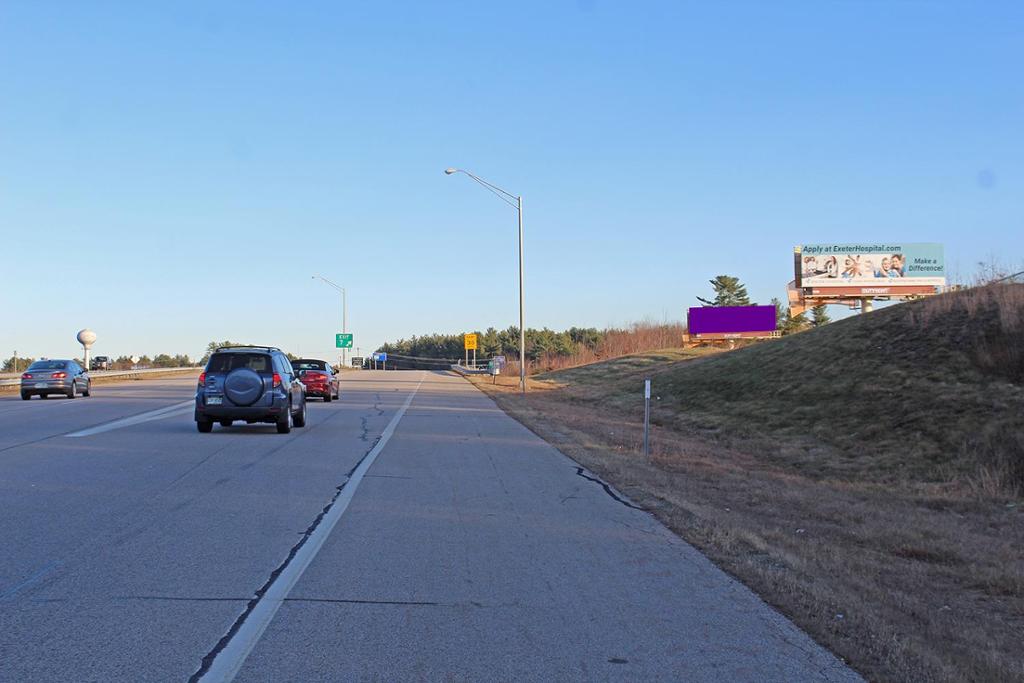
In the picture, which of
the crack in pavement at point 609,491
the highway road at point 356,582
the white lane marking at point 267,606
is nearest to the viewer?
the white lane marking at point 267,606

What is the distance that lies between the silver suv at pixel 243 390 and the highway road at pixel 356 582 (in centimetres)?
500

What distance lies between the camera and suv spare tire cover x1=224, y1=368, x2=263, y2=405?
20.9 meters

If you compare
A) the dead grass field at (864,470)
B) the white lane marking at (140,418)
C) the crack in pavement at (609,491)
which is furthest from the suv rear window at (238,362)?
the crack in pavement at (609,491)

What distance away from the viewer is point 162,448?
59.0 ft

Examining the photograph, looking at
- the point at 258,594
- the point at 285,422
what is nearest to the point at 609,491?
the point at 258,594

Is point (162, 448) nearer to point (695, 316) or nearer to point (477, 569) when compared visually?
point (477, 569)

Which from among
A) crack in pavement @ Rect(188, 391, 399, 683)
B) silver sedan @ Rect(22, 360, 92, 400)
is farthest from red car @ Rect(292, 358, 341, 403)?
crack in pavement @ Rect(188, 391, 399, 683)

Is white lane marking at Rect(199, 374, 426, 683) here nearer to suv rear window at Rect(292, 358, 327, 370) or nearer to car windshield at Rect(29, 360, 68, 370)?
suv rear window at Rect(292, 358, 327, 370)

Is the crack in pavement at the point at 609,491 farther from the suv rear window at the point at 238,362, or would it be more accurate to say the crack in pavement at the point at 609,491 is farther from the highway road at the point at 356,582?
the suv rear window at the point at 238,362

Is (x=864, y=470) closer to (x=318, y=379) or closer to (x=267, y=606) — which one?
(x=267, y=606)

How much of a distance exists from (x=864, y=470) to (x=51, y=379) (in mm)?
31337

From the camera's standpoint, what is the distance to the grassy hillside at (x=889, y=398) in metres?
19.4

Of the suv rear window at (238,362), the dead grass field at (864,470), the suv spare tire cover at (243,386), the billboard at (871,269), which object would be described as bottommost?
the dead grass field at (864,470)

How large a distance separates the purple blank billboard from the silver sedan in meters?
44.5
